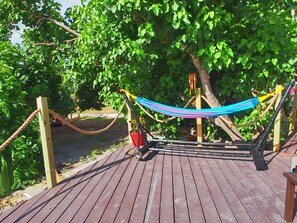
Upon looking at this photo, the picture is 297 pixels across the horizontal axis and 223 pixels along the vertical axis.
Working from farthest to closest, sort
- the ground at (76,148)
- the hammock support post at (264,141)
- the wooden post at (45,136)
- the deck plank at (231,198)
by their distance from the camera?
the ground at (76,148)
the hammock support post at (264,141)
the wooden post at (45,136)
the deck plank at (231,198)

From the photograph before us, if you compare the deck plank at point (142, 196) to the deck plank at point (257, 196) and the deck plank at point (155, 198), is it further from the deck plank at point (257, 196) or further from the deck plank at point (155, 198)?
the deck plank at point (257, 196)

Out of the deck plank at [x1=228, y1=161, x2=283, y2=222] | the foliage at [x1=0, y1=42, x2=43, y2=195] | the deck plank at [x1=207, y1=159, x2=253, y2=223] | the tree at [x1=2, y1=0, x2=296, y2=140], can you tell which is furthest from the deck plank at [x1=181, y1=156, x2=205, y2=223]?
the foliage at [x1=0, y1=42, x2=43, y2=195]

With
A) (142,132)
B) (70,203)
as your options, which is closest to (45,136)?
(70,203)

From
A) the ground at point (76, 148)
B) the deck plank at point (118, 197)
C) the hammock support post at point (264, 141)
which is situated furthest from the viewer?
the ground at point (76, 148)

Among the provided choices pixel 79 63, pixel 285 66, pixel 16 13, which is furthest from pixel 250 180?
pixel 16 13

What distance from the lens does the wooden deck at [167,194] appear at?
1.95m

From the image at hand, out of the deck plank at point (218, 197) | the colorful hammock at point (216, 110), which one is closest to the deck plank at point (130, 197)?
the deck plank at point (218, 197)

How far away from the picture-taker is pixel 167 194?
2289 millimetres

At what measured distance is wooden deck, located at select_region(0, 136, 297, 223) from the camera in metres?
1.95

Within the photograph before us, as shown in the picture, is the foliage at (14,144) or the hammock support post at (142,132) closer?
the hammock support post at (142,132)

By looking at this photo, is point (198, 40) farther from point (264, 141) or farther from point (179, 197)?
point (179, 197)

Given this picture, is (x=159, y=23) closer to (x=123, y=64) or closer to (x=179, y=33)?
(x=179, y=33)

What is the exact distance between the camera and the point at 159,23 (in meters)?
3.42

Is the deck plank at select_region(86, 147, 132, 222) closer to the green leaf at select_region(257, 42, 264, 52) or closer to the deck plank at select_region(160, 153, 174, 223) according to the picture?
the deck plank at select_region(160, 153, 174, 223)
